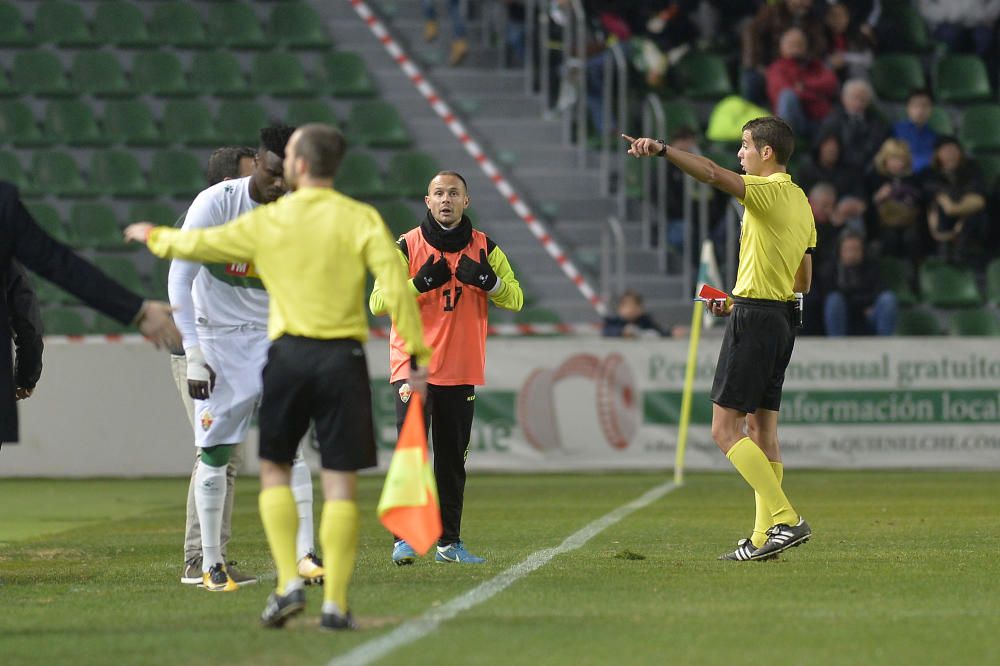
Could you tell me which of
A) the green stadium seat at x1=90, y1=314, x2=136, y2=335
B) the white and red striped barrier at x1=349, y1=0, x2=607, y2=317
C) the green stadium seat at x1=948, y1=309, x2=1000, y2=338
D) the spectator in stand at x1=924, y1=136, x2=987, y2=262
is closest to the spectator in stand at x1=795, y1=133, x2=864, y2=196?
the spectator in stand at x1=924, y1=136, x2=987, y2=262

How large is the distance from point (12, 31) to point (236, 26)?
3028mm

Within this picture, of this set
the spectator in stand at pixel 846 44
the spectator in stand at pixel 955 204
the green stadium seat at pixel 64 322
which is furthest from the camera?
the spectator in stand at pixel 846 44

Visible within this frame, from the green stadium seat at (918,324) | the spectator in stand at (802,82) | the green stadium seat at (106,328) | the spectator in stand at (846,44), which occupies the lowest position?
the green stadium seat at (106,328)

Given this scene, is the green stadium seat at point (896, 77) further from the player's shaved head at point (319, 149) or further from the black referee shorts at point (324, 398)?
the black referee shorts at point (324, 398)

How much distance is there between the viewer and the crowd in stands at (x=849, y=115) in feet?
64.3

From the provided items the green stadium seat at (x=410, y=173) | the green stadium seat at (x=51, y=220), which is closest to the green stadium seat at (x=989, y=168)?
the green stadium seat at (x=410, y=173)

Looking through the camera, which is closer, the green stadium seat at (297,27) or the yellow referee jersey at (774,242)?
the yellow referee jersey at (774,242)

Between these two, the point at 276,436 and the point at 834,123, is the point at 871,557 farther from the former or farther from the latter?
the point at 834,123

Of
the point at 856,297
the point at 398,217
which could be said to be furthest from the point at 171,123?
the point at 856,297

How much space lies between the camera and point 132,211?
2075 cm

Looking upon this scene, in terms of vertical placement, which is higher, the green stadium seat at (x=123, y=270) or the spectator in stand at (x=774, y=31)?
the spectator in stand at (x=774, y=31)

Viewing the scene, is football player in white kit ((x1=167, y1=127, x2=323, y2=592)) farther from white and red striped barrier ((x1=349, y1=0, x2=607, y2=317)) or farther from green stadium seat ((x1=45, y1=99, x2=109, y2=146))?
green stadium seat ((x1=45, y1=99, x2=109, y2=146))

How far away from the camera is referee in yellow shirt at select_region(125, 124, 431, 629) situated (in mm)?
6676

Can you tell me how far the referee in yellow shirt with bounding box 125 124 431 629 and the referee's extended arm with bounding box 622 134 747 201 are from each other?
1971 millimetres
